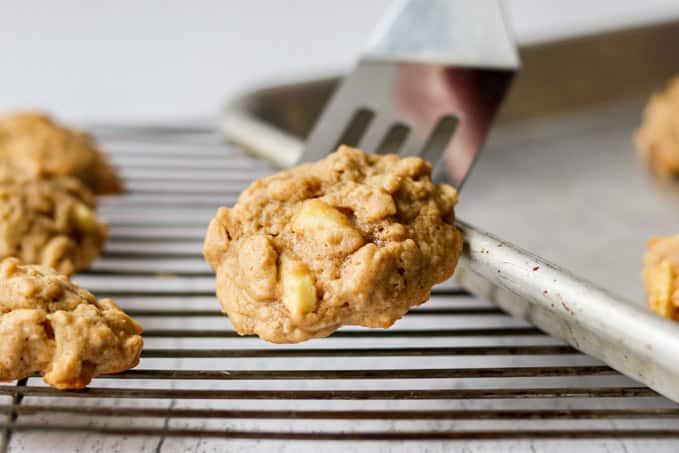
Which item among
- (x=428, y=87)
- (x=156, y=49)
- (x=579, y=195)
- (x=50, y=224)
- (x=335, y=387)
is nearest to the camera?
(x=335, y=387)

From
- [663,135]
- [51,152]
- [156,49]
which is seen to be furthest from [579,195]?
[156,49]

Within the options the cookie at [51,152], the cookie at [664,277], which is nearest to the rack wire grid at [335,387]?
the cookie at [664,277]

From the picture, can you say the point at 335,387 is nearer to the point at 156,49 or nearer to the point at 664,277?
the point at 664,277

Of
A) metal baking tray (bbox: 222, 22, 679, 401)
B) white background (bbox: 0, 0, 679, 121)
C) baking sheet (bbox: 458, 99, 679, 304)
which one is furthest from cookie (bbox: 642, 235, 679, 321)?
white background (bbox: 0, 0, 679, 121)

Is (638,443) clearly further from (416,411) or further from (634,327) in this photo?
(416,411)

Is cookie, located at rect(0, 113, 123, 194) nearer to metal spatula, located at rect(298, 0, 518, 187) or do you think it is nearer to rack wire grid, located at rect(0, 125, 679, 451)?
rack wire grid, located at rect(0, 125, 679, 451)
